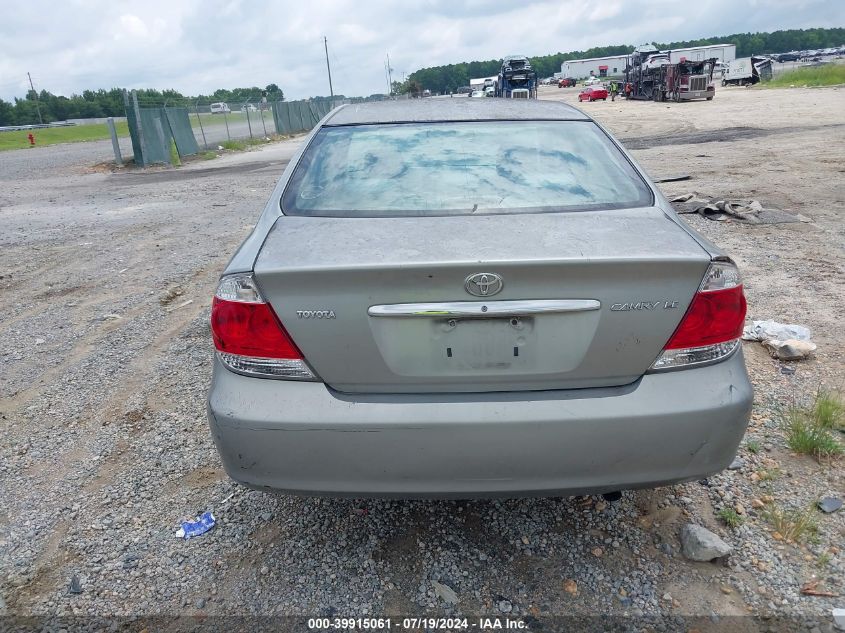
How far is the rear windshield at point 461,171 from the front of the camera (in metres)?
2.54

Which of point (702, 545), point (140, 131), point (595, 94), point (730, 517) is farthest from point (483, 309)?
point (595, 94)

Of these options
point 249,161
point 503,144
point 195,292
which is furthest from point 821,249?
point 249,161

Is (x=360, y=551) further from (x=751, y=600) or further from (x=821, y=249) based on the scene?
(x=821, y=249)

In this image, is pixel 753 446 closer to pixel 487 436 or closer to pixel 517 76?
pixel 487 436

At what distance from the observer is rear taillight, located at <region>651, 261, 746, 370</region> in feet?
6.79

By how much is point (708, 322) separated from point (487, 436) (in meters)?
0.83

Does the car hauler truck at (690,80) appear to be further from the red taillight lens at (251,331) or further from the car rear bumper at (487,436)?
the red taillight lens at (251,331)

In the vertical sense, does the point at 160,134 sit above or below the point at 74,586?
above

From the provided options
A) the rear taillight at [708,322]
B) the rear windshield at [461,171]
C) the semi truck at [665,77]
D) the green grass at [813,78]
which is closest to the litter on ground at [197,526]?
the rear windshield at [461,171]

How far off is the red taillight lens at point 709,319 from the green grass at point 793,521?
36.5 inches

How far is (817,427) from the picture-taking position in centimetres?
314

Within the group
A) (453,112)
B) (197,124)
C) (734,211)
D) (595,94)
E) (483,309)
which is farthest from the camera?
(595,94)

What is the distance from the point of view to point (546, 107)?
3.49 metres

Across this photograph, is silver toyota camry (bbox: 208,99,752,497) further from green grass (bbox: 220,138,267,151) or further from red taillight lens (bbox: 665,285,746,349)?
green grass (bbox: 220,138,267,151)
